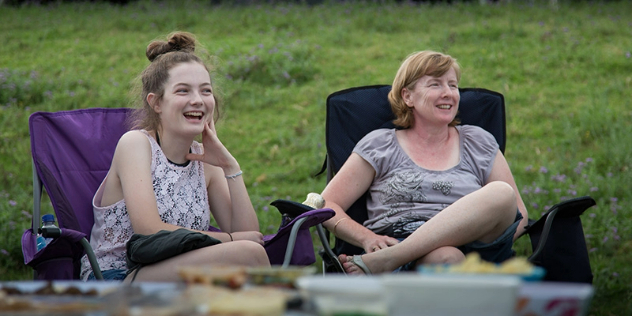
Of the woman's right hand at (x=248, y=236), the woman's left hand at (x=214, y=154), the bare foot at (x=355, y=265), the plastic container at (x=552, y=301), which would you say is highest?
the plastic container at (x=552, y=301)

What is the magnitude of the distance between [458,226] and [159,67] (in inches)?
49.4

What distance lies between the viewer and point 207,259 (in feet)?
7.11

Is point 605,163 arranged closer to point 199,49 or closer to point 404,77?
point 404,77

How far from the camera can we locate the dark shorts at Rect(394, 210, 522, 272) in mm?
2574

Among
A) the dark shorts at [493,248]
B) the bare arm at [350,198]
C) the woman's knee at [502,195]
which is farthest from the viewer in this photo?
the bare arm at [350,198]

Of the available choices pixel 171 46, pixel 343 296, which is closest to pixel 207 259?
pixel 171 46

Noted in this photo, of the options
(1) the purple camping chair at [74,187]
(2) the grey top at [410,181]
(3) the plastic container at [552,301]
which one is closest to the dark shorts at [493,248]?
(2) the grey top at [410,181]

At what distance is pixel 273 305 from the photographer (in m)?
1.05

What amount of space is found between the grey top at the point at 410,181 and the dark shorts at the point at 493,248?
9.2 inches

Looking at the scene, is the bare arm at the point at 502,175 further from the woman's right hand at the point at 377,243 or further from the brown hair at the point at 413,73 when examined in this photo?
the woman's right hand at the point at 377,243

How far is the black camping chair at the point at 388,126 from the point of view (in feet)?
8.70

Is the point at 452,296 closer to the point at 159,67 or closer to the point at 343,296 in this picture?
the point at 343,296

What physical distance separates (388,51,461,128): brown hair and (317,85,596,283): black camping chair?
11 centimetres

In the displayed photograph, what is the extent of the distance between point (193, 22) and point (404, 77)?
5398 millimetres
